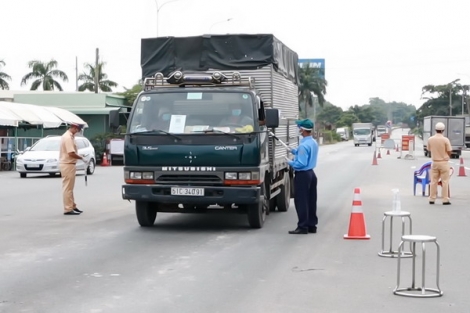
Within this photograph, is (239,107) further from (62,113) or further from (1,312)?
(62,113)

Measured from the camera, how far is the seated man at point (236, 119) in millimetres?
12391

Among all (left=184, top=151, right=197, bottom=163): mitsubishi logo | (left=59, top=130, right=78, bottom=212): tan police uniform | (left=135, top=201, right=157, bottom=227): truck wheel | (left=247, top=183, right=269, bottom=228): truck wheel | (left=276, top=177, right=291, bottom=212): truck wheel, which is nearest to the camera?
(left=184, top=151, right=197, bottom=163): mitsubishi logo

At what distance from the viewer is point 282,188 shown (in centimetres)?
1589

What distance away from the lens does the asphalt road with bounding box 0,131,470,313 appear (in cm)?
747

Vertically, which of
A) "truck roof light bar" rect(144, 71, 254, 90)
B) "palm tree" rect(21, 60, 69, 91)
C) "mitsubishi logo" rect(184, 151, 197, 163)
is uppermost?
"palm tree" rect(21, 60, 69, 91)

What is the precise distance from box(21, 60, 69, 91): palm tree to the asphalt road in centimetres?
6404

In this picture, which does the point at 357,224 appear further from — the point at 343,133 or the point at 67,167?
the point at 343,133

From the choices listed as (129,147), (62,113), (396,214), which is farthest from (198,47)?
(62,113)

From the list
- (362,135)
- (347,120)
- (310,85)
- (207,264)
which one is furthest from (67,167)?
(347,120)

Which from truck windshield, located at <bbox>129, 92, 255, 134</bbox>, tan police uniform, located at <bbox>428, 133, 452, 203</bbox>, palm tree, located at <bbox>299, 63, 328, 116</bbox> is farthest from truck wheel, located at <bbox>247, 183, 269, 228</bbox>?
palm tree, located at <bbox>299, 63, 328, 116</bbox>

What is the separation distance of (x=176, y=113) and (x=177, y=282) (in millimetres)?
4632

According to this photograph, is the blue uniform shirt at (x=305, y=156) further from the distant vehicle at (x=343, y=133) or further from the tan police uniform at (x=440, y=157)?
the distant vehicle at (x=343, y=133)

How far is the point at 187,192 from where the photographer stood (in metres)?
12.1

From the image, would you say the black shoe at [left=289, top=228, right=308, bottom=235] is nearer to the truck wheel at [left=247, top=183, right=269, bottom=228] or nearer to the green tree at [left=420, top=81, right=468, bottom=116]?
the truck wheel at [left=247, top=183, right=269, bottom=228]
